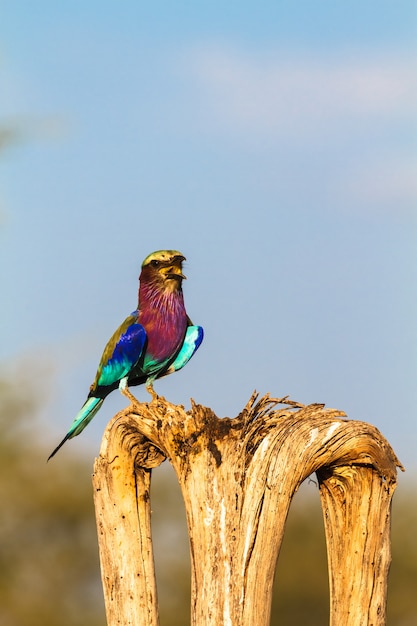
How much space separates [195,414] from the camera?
761cm

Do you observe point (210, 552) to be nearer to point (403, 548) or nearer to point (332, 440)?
point (332, 440)

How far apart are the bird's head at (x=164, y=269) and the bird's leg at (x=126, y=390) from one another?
0.99 m

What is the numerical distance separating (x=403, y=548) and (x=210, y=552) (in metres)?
14.4

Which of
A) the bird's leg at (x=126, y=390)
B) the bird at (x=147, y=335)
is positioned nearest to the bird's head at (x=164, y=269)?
the bird at (x=147, y=335)

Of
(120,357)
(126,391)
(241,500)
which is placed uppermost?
(120,357)

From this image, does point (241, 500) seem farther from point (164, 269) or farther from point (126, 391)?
point (164, 269)

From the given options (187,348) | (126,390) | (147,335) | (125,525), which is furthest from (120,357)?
(125,525)

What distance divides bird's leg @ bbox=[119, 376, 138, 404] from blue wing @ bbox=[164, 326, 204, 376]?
0.67 m

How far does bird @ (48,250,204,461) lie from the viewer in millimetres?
9344

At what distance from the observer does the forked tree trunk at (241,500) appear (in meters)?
7.25

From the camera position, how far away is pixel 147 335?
948 cm

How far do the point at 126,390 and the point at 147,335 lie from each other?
2.50ft

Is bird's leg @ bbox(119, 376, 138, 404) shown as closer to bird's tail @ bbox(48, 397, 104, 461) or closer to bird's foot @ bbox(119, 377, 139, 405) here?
bird's foot @ bbox(119, 377, 139, 405)

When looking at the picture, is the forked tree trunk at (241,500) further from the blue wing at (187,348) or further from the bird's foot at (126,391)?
the blue wing at (187,348)
